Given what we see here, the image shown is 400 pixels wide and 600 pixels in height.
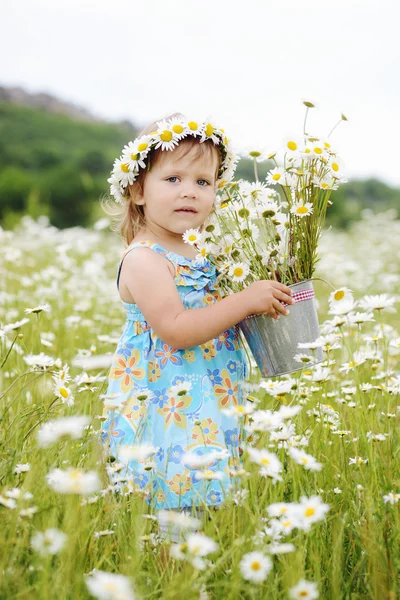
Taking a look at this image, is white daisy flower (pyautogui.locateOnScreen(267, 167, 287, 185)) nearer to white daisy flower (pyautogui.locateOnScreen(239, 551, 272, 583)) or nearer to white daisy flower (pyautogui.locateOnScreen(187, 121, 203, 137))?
white daisy flower (pyautogui.locateOnScreen(187, 121, 203, 137))

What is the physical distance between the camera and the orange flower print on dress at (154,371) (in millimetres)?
2061

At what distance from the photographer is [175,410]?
6.55 feet

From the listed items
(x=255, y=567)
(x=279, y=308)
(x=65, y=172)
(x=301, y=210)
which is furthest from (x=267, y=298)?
(x=65, y=172)

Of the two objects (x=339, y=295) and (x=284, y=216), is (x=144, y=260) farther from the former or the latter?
(x=339, y=295)

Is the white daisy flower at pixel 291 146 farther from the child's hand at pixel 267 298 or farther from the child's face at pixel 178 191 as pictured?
the child's hand at pixel 267 298

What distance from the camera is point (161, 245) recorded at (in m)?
2.19

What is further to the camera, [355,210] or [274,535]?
[355,210]

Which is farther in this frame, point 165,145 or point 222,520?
point 165,145

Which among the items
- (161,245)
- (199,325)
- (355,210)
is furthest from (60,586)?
(355,210)

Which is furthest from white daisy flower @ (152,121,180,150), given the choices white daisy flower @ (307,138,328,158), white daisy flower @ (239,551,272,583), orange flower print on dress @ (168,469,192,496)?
white daisy flower @ (239,551,272,583)

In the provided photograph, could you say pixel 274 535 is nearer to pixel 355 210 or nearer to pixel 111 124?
pixel 355 210

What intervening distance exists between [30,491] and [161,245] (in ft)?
3.23

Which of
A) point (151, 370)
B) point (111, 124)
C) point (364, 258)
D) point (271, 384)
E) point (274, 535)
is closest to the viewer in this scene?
point (274, 535)

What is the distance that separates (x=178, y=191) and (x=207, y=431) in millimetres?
739
